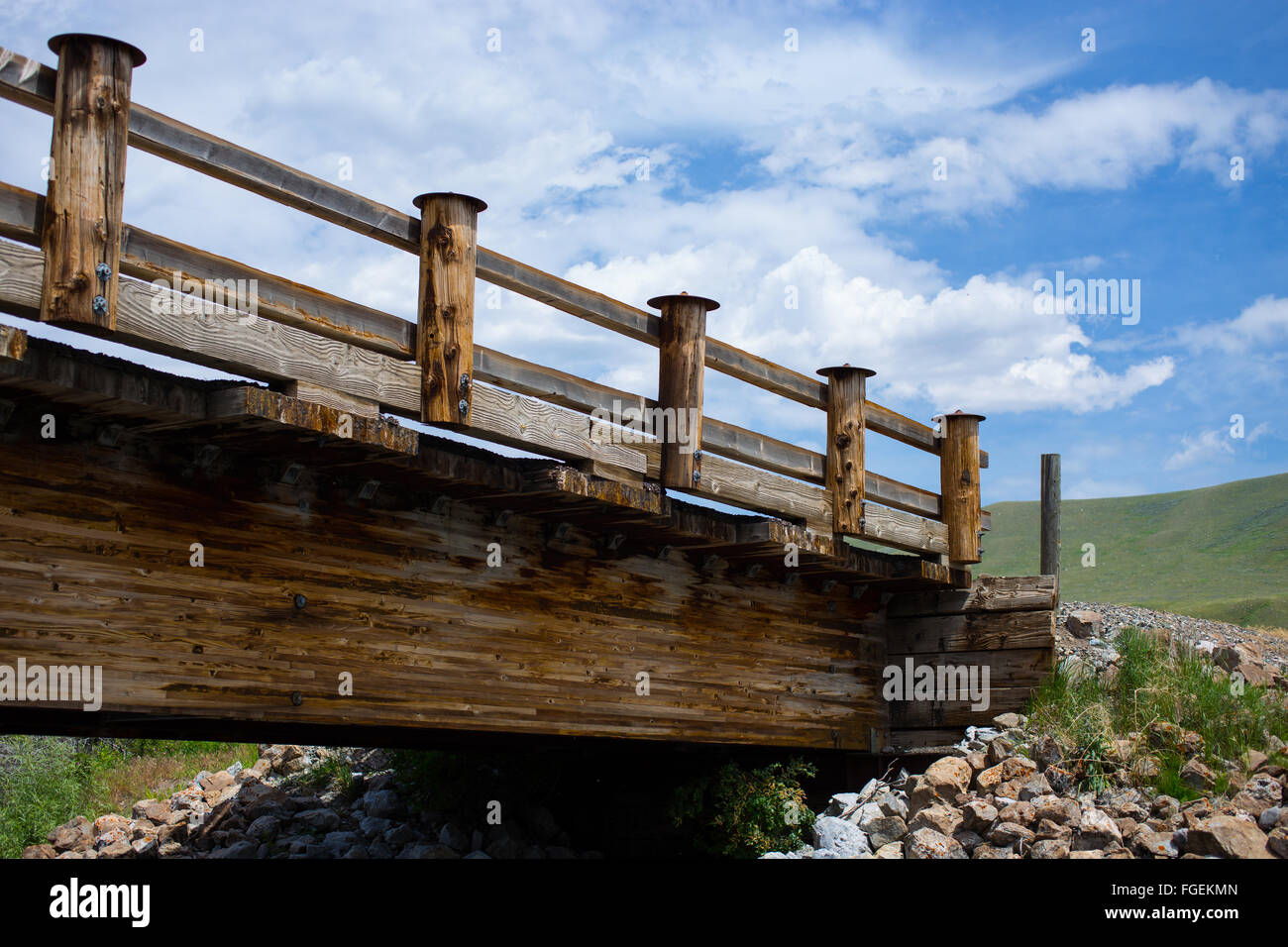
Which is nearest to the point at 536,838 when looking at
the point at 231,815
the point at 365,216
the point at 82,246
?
the point at 231,815

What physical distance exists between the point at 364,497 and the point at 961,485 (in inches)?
281

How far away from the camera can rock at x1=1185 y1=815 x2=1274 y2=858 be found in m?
9.13

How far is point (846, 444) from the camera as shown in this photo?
11445 mm

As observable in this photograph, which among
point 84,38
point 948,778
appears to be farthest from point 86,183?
point 948,778

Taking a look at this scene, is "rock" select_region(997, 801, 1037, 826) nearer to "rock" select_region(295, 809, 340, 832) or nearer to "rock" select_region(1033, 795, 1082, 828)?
"rock" select_region(1033, 795, 1082, 828)

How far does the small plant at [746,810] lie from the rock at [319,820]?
4.88 meters

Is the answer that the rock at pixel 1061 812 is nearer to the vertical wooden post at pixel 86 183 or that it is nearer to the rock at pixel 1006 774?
the rock at pixel 1006 774

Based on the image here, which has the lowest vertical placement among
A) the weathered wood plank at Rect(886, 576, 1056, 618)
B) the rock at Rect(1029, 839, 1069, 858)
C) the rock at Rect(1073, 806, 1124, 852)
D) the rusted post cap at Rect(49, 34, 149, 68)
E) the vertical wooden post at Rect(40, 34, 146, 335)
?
the rock at Rect(1029, 839, 1069, 858)

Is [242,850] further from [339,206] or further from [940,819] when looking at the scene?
[339,206]

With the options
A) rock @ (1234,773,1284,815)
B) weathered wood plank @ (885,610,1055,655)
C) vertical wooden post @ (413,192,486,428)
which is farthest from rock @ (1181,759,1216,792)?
vertical wooden post @ (413,192,486,428)

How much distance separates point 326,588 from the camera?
26.7ft

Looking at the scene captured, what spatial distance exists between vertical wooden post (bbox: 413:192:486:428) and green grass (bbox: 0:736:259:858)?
1361cm
